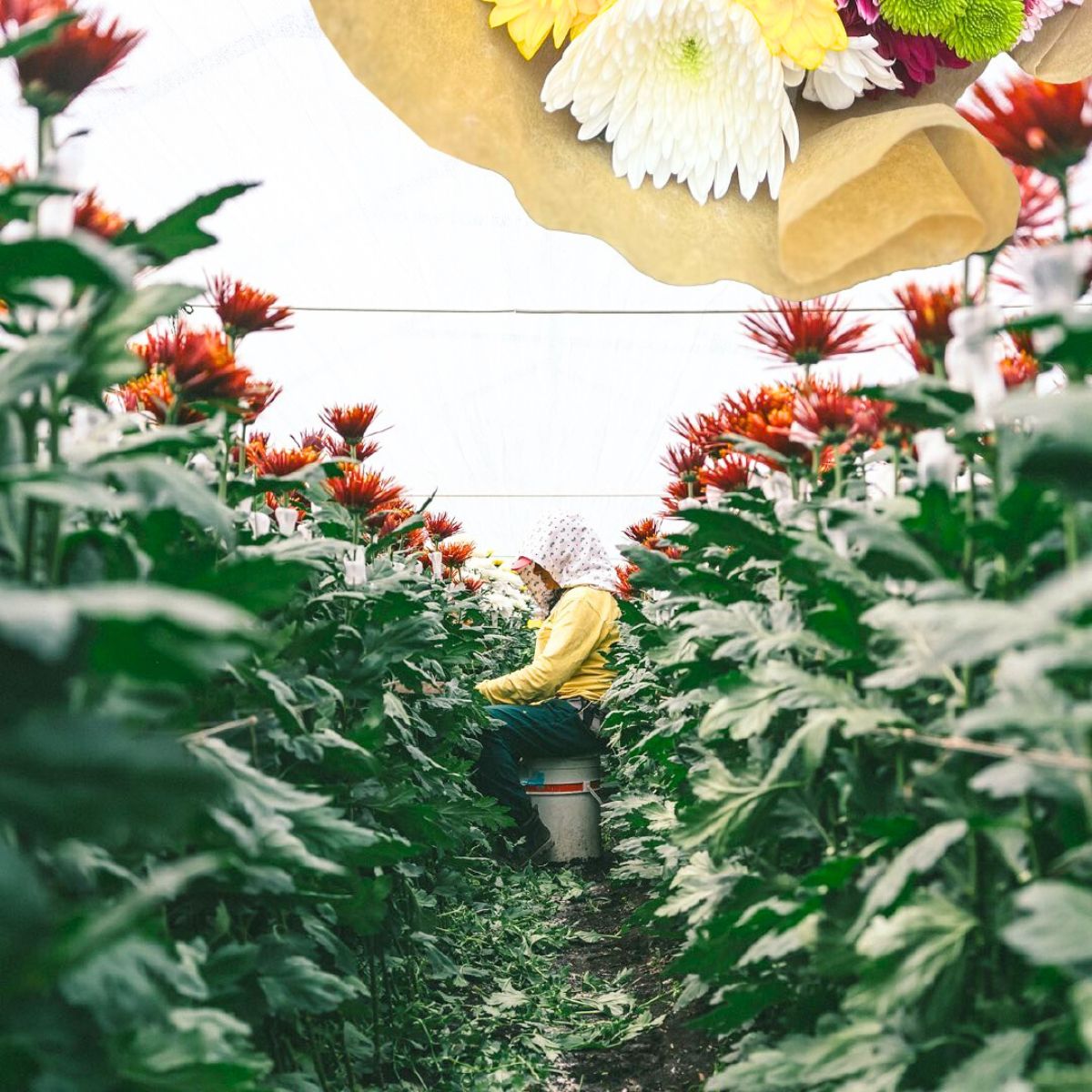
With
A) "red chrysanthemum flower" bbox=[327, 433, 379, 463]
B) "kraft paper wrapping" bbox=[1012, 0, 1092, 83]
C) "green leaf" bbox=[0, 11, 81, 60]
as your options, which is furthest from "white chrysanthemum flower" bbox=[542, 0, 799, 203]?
"red chrysanthemum flower" bbox=[327, 433, 379, 463]

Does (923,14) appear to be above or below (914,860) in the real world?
above

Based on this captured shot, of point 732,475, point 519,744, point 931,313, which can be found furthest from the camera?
point 519,744

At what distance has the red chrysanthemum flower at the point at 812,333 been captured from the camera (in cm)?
165

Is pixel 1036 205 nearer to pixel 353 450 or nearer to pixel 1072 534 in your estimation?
pixel 1072 534

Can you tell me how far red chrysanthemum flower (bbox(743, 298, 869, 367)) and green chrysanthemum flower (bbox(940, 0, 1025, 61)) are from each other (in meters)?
0.53

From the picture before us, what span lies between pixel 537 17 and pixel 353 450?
154cm

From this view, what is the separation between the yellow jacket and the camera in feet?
14.8

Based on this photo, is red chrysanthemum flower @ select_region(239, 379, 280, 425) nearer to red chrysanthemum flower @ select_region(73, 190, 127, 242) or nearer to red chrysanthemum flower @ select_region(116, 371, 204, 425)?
red chrysanthemum flower @ select_region(116, 371, 204, 425)

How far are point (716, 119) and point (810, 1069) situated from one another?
100 cm

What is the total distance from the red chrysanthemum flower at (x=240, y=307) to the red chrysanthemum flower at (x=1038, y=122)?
1066mm

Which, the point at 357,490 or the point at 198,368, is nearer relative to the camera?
the point at 198,368

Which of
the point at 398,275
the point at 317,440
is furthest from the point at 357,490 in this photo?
the point at 398,275

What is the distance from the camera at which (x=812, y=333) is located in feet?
5.45

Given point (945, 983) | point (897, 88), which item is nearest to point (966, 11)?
point (897, 88)
